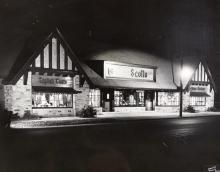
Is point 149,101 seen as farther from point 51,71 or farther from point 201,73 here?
point 51,71

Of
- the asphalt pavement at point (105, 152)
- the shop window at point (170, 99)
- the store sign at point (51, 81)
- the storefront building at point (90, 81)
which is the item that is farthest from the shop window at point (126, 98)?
the asphalt pavement at point (105, 152)

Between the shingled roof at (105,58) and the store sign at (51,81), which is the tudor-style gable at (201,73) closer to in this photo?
the shingled roof at (105,58)

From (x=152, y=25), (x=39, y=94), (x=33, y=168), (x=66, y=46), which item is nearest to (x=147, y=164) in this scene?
(x=33, y=168)

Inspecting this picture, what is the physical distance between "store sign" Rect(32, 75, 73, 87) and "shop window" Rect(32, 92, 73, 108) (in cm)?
27

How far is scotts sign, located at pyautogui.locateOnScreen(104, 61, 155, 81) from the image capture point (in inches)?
236

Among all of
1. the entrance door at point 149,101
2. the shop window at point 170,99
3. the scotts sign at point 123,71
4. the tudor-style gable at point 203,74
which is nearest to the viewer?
the tudor-style gable at point 203,74

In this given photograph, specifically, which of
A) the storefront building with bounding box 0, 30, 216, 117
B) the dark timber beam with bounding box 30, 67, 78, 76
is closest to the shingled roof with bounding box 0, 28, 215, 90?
the storefront building with bounding box 0, 30, 216, 117

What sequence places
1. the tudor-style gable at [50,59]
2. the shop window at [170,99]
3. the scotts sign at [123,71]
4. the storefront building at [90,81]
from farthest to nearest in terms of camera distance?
1. the scotts sign at [123,71]
2. the tudor-style gable at [50,59]
3. the storefront building at [90,81]
4. the shop window at [170,99]

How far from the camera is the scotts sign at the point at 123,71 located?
6.00 metres

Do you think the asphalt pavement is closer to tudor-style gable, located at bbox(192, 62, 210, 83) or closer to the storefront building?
tudor-style gable, located at bbox(192, 62, 210, 83)

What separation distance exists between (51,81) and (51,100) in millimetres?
1034

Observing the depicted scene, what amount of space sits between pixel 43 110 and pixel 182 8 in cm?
326

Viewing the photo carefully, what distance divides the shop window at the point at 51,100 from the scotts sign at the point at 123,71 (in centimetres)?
115

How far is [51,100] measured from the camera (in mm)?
4984
